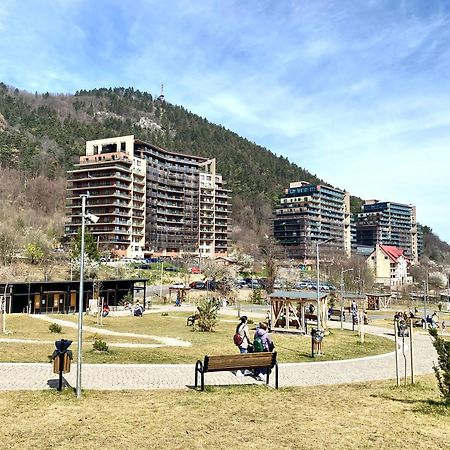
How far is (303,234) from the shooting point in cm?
14750

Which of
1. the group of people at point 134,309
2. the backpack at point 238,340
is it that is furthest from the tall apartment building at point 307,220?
the backpack at point 238,340

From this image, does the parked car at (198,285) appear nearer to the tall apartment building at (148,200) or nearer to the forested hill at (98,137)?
the tall apartment building at (148,200)

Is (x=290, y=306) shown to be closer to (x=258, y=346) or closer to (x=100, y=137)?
(x=258, y=346)

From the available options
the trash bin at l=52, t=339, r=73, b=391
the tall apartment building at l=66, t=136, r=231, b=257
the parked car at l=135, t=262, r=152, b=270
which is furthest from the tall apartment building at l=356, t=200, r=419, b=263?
the trash bin at l=52, t=339, r=73, b=391

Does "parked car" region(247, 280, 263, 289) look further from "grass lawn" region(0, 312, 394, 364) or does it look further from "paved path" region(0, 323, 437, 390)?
"paved path" region(0, 323, 437, 390)

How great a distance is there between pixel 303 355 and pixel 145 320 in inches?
695

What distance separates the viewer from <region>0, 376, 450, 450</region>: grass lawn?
812 centimetres

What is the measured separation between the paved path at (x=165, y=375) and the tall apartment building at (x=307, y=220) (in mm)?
125993

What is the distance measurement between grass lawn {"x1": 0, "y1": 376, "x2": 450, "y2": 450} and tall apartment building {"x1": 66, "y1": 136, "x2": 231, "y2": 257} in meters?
85.4

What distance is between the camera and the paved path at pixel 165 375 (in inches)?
507

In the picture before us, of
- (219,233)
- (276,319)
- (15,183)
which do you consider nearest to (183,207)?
(219,233)

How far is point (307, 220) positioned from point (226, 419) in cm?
14144

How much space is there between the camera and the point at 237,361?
41.1 ft

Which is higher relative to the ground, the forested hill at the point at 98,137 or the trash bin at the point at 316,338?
the forested hill at the point at 98,137
